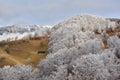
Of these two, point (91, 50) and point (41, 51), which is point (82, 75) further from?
point (41, 51)

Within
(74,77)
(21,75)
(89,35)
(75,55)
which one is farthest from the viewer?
(89,35)

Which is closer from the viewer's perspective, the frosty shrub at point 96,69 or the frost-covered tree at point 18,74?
the frosty shrub at point 96,69

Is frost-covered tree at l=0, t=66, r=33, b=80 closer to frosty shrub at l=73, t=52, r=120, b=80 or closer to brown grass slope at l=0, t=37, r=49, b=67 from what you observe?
frosty shrub at l=73, t=52, r=120, b=80

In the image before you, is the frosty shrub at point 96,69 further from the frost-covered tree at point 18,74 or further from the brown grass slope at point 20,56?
the brown grass slope at point 20,56

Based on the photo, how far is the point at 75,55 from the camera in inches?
3851

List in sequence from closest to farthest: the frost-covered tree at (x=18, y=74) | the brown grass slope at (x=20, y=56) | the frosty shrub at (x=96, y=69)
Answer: the frosty shrub at (x=96, y=69) → the frost-covered tree at (x=18, y=74) → the brown grass slope at (x=20, y=56)

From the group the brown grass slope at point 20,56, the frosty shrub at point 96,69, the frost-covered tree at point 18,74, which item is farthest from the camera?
the brown grass slope at point 20,56

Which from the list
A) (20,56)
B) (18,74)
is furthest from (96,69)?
(20,56)

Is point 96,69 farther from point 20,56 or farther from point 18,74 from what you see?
point 20,56

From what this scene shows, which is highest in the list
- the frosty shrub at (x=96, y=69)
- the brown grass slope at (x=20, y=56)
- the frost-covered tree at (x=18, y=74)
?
the frosty shrub at (x=96, y=69)

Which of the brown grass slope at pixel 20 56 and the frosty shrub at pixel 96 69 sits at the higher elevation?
the frosty shrub at pixel 96 69

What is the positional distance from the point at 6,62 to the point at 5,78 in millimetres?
60262

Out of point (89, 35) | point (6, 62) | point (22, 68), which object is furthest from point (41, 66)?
→ point (89, 35)

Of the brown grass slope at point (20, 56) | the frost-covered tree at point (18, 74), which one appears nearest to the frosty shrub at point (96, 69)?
the frost-covered tree at point (18, 74)
